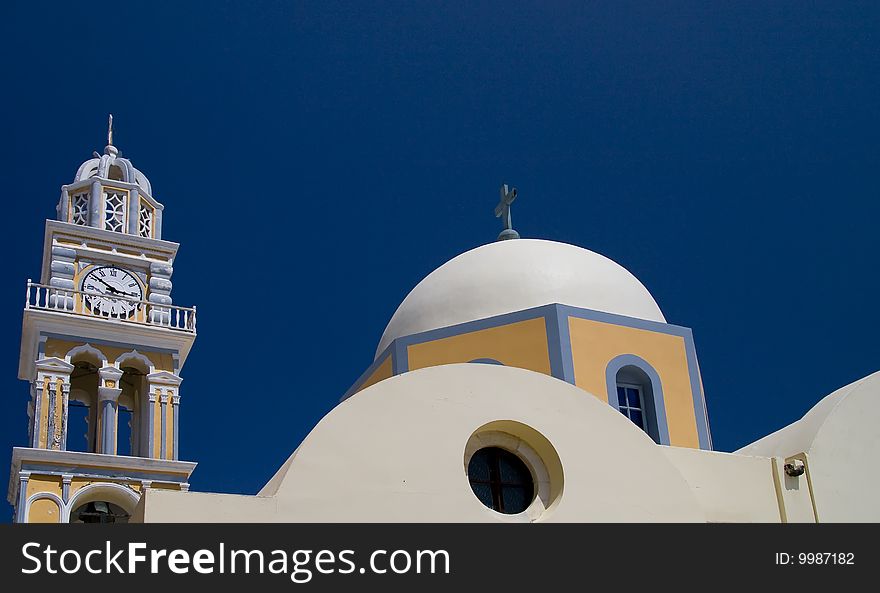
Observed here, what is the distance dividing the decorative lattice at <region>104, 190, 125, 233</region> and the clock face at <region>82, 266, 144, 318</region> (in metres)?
1.00

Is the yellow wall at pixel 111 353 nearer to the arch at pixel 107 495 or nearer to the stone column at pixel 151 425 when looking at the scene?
the stone column at pixel 151 425

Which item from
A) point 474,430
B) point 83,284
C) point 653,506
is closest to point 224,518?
point 474,430

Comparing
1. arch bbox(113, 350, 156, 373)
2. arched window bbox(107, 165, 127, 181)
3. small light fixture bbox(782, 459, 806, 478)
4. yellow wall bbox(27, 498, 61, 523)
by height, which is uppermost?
arched window bbox(107, 165, 127, 181)

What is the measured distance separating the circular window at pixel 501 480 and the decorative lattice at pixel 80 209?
1286cm

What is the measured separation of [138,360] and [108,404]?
94cm

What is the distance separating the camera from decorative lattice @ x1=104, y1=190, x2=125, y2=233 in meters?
20.1

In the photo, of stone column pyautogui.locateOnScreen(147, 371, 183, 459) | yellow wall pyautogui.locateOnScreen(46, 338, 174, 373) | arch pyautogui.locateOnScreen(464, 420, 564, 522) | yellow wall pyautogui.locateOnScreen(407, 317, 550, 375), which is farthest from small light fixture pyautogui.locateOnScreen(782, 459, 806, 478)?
yellow wall pyautogui.locateOnScreen(46, 338, 174, 373)

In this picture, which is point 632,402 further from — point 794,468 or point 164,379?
point 164,379

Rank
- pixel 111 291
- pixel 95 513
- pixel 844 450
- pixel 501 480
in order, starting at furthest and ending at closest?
pixel 111 291, pixel 95 513, pixel 844 450, pixel 501 480

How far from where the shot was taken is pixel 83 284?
18969 mm

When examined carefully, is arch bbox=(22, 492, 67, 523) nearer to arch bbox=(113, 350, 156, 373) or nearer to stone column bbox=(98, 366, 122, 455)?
stone column bbox=(98, 366, 122, 455)

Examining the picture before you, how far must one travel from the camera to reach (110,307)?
61.9ft

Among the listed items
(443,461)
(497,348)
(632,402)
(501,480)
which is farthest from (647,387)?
(443,461)
